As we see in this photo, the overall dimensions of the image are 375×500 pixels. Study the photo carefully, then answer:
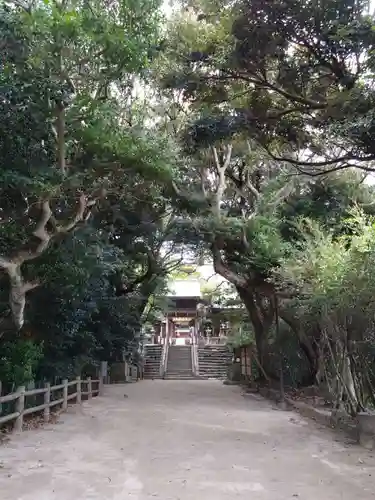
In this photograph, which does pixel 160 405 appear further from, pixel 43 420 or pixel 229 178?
pixel 229 178

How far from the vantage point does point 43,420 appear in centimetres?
948

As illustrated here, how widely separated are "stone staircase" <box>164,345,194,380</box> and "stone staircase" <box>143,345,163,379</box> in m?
0.56

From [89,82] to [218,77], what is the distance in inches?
75.2

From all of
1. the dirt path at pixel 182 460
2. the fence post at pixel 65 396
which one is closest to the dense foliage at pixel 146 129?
the fence post at pixel 65 396

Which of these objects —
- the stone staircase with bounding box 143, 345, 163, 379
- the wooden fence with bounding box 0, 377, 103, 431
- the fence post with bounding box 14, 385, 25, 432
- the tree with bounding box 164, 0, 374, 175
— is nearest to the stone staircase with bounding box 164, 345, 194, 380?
the stone staircase with bounding box 143, 345, 163, 379

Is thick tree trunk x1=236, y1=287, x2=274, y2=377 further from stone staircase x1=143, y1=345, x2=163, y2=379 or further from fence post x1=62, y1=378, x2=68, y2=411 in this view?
stone staircase x1=143, y1=345, x2=163, y2=379

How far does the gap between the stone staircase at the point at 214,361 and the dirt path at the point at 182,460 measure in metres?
15.5

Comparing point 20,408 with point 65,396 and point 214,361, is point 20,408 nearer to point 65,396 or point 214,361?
point 65,396

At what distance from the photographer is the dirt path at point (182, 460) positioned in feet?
16.4

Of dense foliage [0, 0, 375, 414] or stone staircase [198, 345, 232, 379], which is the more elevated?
dense foliage [0, 0, 375, 414]

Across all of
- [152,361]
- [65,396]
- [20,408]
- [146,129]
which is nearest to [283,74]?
[146,129]

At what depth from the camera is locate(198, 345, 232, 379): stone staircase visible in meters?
26.4

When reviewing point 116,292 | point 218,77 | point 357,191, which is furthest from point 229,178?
point 218,77

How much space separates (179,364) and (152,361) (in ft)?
5.03
